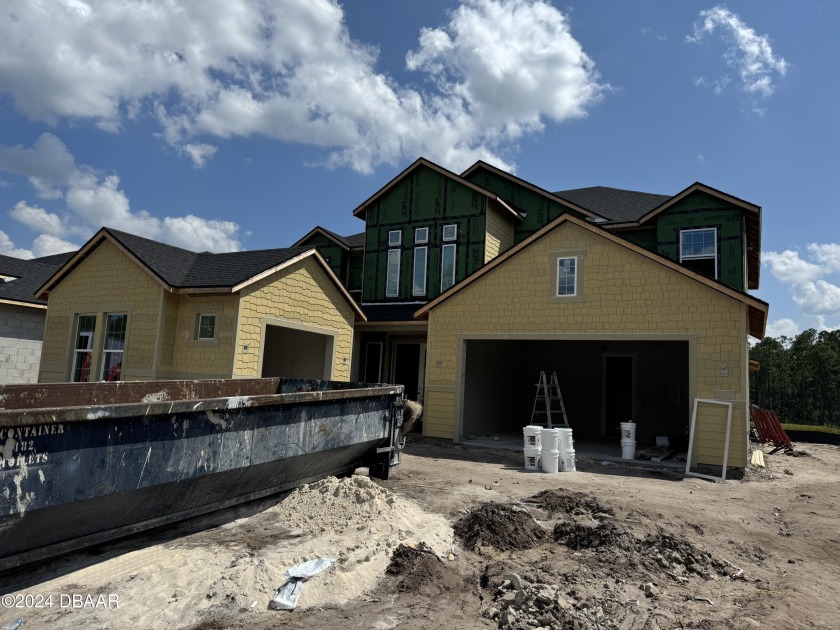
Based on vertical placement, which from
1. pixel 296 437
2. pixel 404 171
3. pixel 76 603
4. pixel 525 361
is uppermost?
pixel 404 171

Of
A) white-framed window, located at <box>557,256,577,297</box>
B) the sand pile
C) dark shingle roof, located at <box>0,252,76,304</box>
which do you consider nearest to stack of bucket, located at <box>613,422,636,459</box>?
white-framed window, located at <box>557,256,577,297</box>

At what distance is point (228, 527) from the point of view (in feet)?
18.5

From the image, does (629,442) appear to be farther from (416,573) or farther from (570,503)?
(416,573)

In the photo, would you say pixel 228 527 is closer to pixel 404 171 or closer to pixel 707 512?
pixel 707 512

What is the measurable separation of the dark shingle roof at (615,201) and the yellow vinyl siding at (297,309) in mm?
8869

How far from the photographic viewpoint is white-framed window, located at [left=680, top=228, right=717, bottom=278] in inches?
618

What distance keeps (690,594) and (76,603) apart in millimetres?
4717

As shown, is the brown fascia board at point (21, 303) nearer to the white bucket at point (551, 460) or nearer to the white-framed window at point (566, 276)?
the white-framed window at point (566, 276)

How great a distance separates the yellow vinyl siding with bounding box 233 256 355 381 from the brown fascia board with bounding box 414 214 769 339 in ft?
8.43

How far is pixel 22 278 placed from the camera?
18688 mm

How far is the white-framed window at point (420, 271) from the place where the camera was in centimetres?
1888

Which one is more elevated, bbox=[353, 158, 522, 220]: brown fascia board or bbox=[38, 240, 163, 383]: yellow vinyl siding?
bbox=[353, 158, 522, 220]: brown fascia board

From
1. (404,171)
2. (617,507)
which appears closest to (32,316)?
(404,171)

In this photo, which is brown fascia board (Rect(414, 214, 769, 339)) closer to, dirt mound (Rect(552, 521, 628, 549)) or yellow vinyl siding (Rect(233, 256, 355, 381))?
yellow vinyl siding (Rect(233, 256, 355, 381))
